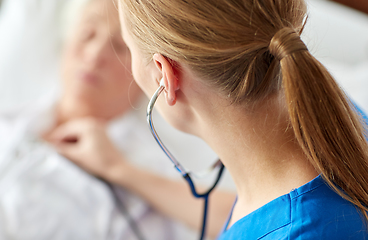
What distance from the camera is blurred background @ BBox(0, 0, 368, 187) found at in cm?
151

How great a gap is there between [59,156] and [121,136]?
0.98 ft

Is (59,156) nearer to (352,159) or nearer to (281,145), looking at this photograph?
(281,145)

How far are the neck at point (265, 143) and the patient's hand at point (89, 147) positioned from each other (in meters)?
0.65

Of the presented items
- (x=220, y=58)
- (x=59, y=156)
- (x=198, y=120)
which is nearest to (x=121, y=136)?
(x=59, y=156)

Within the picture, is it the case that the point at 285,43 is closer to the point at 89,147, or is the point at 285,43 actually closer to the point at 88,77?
the point at 89,147

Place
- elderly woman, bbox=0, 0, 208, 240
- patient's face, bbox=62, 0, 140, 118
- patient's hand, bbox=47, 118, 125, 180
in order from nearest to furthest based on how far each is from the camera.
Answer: elderly woman, bbox=0, 0, 208, 240
patient's hand, bbox=47, 118, 125, 180
patient's face, bbox=62, 0, 140, 118

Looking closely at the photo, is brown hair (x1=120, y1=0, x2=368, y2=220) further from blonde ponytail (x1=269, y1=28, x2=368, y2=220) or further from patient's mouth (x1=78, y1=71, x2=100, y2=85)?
patient's mouth (x1=78, y1=71, x2=100, y2=85)

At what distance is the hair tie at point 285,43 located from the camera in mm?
470

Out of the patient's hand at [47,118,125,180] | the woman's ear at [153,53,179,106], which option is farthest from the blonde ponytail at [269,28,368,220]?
the patient's hand at [47,118,125,180]

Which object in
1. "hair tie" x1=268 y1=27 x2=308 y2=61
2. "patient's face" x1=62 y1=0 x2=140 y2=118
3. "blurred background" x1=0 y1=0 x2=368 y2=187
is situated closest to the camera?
"hair tie" x1=268 y1=27 x2=308 y2=61

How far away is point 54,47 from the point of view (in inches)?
68.7

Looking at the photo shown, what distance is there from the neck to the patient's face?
823mm

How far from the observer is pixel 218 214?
1104mm

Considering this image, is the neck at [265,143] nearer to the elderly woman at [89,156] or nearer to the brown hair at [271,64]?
the brown hair at [271,64]
